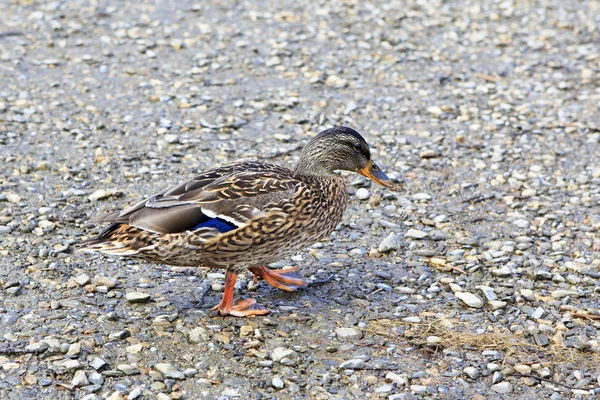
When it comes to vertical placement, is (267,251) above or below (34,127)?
above

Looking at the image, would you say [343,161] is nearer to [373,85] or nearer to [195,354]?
[195,354]

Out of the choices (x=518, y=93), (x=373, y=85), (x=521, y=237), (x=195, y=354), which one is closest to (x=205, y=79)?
(x=373, y=85)

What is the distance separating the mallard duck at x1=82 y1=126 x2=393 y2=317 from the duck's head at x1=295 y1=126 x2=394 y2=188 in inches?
8.7

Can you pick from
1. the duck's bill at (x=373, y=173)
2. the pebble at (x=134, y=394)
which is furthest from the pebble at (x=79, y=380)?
the duck's bill at (x=373, y=173)

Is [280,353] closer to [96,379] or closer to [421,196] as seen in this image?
[96,379]

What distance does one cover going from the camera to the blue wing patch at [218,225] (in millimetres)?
5734

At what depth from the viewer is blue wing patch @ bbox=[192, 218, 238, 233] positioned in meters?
5.73

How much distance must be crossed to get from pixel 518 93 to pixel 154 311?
6.50 meters

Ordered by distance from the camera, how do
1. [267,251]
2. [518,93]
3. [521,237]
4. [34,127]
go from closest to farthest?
[267,251] → [521,237] → [34,127] → [518,93]

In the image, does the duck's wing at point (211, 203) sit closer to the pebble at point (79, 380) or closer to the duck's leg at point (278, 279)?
the duck's leg at point (278, 279)

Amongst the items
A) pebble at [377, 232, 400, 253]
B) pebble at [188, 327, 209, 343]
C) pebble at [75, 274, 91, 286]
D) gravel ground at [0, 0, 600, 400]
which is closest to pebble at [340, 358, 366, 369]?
gravel ground at [0, 0, 600, 400]

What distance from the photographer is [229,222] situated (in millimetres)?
5758

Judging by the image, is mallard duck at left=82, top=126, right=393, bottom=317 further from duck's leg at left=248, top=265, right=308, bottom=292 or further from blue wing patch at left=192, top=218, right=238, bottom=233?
duck's leg at left=248, top=265, right=308, bottom=292

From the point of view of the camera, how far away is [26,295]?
6223mm
